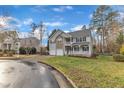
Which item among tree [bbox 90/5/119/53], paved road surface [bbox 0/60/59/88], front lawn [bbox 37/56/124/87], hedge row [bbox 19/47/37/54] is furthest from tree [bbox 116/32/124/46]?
hedge row [bbox 19/47/37/54]

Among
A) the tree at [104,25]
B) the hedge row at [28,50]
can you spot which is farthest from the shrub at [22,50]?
the tree at [104,25]

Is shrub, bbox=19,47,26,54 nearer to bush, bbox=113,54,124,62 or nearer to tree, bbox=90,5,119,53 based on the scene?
tree, bbox=90,5,119,53

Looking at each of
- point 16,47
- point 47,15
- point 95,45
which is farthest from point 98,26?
point 16,47

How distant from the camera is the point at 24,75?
4.60 meters

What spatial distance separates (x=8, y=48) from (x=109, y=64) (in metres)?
1.38

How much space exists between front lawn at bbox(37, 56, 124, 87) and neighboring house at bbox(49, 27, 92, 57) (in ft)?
0.28

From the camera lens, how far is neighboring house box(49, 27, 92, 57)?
4.65 meters

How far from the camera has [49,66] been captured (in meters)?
4.73

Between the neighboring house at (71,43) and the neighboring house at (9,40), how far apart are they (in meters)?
0.48

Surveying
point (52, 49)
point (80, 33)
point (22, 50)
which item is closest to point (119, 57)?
point (80, 33)

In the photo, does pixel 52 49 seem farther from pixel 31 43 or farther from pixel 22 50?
pixel 22 50
